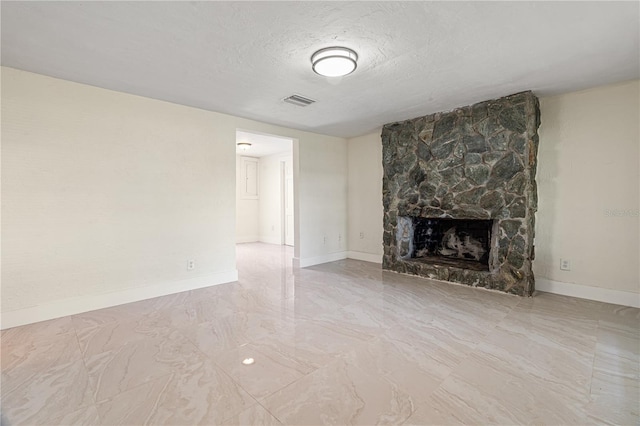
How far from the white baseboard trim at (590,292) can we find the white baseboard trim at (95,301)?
13.2 feet

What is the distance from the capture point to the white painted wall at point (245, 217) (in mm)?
7863

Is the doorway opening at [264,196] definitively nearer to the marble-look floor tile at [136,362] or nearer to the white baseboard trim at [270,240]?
the white baseboard trim at [270,240]

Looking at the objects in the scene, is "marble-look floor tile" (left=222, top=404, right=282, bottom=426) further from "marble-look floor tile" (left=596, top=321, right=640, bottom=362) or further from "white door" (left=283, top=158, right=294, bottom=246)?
"white door" (left=283, top=158, right=294, bottom=246)

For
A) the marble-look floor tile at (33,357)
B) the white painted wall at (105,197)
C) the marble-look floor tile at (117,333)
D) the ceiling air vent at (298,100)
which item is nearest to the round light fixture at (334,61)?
the ceiling air vent at (298,100)

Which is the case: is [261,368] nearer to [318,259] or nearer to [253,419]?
[253,419]

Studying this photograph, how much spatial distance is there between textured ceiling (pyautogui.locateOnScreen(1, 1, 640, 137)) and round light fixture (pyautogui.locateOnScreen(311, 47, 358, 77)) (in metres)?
0.07

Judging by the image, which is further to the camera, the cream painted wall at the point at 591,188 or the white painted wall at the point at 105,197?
the cream painted wall at the point at 591,188

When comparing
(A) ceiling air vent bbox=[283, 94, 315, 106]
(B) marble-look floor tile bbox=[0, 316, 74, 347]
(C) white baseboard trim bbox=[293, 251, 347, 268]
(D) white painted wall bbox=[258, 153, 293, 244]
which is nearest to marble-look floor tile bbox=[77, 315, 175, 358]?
(B) marble-look floor tile bbox=[0, 316, 74, 347]

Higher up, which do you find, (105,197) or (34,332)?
(105,197)

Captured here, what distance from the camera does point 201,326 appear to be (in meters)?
2.55

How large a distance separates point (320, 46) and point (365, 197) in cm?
347

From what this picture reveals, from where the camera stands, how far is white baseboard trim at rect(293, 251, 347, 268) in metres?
4.91

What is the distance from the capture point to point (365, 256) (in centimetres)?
541

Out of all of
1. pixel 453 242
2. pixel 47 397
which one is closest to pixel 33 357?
pixel 47 397
